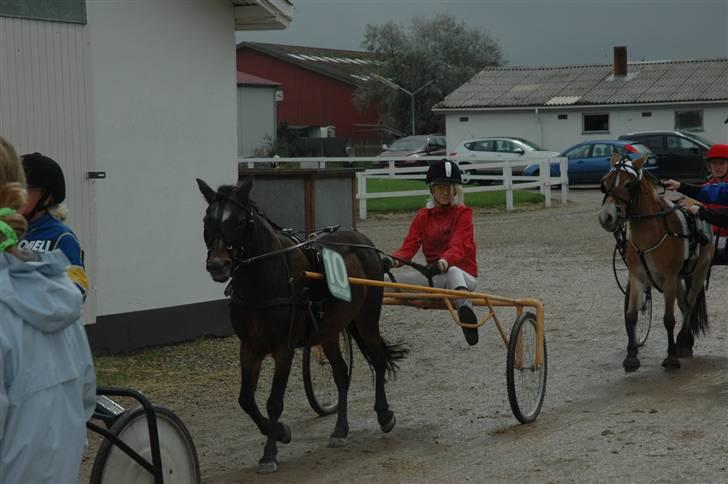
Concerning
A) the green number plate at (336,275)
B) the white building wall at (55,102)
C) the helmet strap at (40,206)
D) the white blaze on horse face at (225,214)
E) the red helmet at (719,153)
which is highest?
the white building wall at (55,102)

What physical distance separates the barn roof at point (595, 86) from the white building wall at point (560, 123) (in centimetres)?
44

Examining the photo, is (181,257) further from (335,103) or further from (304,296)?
(335,103)

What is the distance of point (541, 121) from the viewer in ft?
181

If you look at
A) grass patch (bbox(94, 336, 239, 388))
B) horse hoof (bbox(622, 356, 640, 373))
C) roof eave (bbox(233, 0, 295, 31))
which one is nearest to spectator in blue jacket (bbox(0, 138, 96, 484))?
grass patch (bbox(94, 336, 239, 388))

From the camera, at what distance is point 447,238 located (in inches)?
372

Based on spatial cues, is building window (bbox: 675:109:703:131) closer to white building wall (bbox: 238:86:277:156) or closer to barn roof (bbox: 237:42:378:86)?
white building wall (bbox: 238:86:277:156)

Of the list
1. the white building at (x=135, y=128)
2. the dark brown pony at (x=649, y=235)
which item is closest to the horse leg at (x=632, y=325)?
the dark brown pony at (x=649, y=235)

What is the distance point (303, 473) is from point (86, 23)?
16.0 feet

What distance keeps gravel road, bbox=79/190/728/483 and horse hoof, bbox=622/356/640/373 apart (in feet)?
0.23

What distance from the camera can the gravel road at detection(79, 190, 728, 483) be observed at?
7426 millimetres

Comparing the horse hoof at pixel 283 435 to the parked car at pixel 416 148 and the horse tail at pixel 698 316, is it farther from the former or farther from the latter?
the parked car at pixel 416 148

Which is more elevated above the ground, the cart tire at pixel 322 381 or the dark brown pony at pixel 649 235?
the dark brown pony at pixel 649 235

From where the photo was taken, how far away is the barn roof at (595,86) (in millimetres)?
53250

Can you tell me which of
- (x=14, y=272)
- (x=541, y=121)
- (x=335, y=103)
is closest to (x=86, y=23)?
(x=14, y=272)
